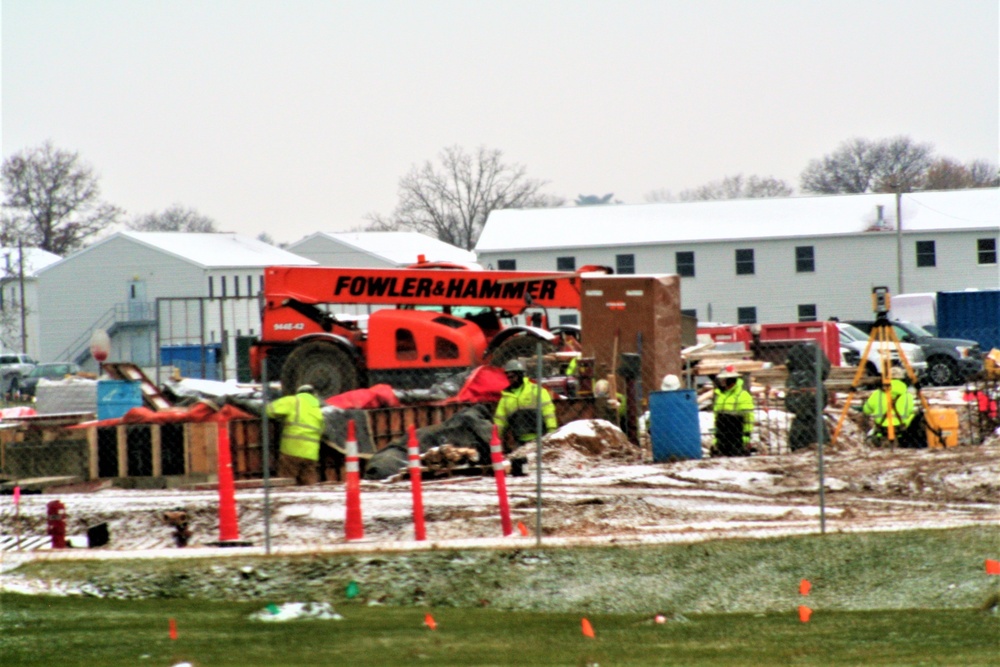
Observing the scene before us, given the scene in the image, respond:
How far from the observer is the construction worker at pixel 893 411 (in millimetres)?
18844

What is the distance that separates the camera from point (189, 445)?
17.6 metres

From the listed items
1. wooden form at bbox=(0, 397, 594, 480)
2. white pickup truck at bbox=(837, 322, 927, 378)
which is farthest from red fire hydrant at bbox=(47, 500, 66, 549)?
white pickup truck at bbox=(837, 322, 927, 378)

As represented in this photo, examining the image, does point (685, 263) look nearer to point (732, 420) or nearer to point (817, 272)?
point (817, 272)

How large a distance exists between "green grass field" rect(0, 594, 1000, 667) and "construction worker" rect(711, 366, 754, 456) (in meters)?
8.97

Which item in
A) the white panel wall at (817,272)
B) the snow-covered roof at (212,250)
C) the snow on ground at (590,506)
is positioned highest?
the snow-covered roof at (212,250)

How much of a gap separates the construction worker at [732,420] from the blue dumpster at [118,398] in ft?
27.1

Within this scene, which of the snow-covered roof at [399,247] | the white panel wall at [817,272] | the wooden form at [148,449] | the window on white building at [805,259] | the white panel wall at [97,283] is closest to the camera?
the wooden form at [148,449]

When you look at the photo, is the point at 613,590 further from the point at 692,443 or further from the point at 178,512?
the point at 692,443

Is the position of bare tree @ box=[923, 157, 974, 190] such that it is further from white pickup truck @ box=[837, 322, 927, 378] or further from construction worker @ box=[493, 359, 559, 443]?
construction worker @ box=[493, 359, 559, 443]

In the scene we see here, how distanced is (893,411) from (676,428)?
2968 millimetres

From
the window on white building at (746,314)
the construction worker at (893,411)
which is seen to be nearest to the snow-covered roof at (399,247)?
the window on white building at (746,314)

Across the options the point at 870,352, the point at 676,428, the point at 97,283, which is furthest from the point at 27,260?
the point at 676,428

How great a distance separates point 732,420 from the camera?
1881 centimetres

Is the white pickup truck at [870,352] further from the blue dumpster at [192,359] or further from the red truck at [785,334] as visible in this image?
the blue dumpster at [192,359]
